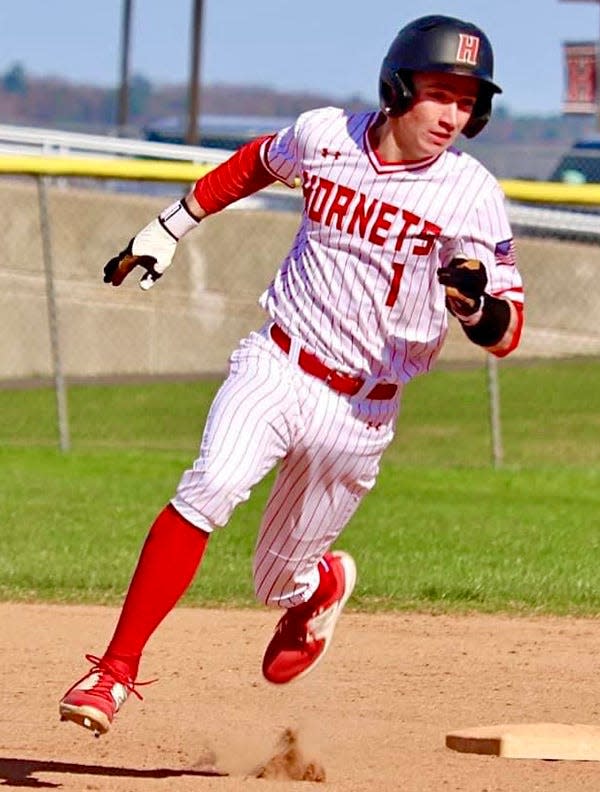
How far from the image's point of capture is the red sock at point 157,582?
479 cm

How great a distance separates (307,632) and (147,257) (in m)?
1.20

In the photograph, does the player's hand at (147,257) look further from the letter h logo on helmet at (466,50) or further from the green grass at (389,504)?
the green grass at (389,504)

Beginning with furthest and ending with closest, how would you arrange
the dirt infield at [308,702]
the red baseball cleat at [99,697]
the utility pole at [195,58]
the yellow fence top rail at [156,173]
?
1. the utility pole at [195,58]
2. the yellow fence top rail at [156,173]
3. the dirt infield at [308,702]
4. the red baseball cleat at [99,697]

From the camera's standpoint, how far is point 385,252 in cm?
491

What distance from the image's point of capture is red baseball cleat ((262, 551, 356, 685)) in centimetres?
549

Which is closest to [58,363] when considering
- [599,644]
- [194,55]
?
[599,644]

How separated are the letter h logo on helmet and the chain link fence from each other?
12.0 m

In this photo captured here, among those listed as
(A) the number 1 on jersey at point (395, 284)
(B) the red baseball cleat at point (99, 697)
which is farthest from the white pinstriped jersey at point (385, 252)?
(B) the red baseball cleat at point (99, 697)

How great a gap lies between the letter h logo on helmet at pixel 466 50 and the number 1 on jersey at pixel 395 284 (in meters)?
0.55

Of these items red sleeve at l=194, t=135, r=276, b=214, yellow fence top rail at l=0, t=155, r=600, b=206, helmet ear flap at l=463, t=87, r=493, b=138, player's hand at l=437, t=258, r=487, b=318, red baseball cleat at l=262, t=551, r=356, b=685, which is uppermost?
yellow fence top rail at l=0, t=155, r=600, b=206

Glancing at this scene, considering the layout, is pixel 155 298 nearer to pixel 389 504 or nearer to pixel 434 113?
pixel 389 504

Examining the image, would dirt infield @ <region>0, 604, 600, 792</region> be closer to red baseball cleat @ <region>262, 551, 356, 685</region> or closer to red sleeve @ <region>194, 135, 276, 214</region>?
red baseball cleat @ <region>262, 551, 356, 685</region>

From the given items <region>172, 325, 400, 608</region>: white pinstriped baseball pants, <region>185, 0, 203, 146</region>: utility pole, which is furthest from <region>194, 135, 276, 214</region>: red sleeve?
<region>185, 0, 203, 146</region>: utility pole

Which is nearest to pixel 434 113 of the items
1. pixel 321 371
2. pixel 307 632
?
pixel 321 371
